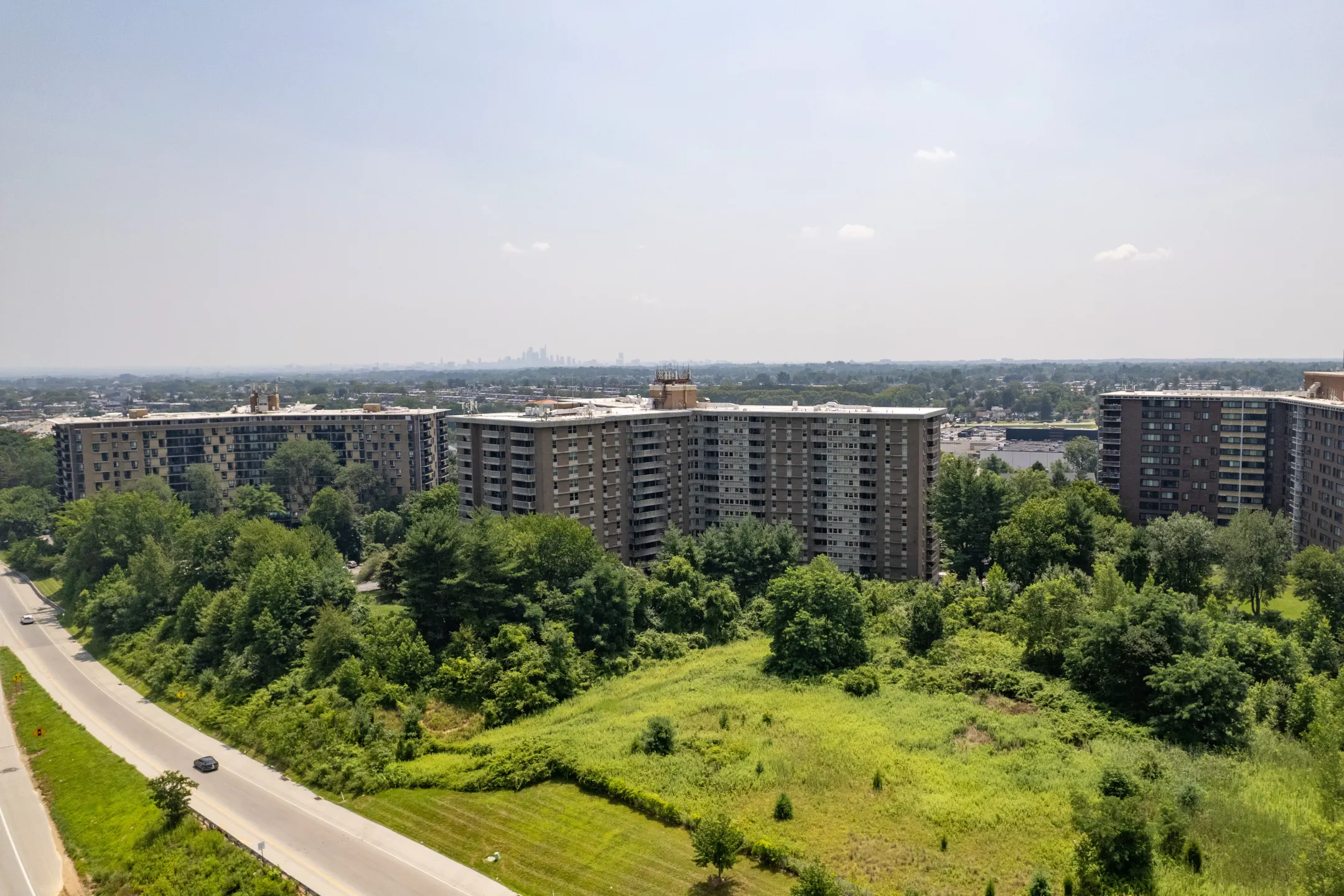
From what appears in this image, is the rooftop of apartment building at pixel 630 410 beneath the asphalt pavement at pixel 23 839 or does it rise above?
above

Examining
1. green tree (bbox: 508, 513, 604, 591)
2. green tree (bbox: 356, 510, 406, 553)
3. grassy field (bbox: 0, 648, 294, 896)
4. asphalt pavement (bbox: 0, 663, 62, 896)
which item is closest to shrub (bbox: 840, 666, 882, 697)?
green tree (bbox: 508, 513, 604, 591)

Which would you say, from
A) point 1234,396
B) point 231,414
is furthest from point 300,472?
point 1234,396

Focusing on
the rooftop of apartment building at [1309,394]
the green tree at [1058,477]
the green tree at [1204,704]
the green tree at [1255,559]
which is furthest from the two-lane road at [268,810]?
the green tree at [1058,477]

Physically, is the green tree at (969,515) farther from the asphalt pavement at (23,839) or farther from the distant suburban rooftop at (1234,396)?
the asphalt pavement at (23,839)

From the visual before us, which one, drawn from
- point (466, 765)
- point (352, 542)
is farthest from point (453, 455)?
point (466, 765)

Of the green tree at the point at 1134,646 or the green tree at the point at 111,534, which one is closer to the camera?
the green tree at the point at 1134,646

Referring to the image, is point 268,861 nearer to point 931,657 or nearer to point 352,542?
point 931,657

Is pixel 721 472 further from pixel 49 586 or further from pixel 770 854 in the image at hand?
pixel 49 586
